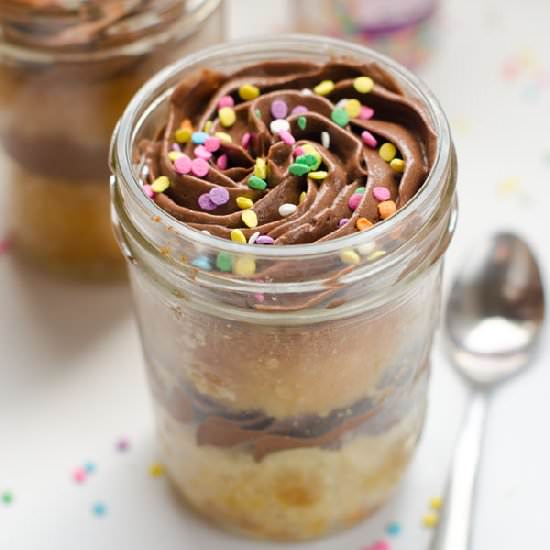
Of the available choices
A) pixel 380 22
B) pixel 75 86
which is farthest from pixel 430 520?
pixel 380 22

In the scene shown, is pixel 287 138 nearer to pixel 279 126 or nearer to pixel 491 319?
pixel 279 126

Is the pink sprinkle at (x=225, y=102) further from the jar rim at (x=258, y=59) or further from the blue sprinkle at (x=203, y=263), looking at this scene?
the blue sprinkle at (x=203, y=263)

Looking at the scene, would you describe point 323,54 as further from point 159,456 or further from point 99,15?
point 159,456

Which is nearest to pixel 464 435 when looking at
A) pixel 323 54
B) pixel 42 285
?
pixel 323 54

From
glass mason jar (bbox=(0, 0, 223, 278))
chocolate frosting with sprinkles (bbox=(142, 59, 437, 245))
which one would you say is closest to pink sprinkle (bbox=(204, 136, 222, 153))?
chocolate frosting with sprinkles (bbox=(142, 59, 437, 245))

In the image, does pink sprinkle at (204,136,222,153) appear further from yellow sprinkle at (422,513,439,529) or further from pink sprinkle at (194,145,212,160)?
yellow sprinkle at (422,513,439,529)
